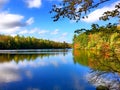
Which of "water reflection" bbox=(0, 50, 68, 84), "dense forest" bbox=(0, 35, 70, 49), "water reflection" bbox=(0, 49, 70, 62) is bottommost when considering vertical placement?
"water reflection" bbox=(0, 50, 68, 84)

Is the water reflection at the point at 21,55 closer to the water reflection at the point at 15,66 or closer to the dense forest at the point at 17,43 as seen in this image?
→ the water reflection at the point at 15,66

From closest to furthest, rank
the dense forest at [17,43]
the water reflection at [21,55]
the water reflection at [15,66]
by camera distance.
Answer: the water reflection at [15,66]
the water reflection at [21,55]
the dense forest at [17,43]

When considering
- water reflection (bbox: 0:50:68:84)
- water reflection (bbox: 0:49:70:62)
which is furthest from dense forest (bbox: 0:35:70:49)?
water reflection (bbox: 0:50:68:84)

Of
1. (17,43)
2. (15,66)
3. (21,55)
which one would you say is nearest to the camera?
(15,66)

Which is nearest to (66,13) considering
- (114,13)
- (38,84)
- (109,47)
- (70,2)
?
(70,2)

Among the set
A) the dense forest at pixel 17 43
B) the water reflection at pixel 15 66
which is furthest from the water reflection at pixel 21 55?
the dense forest at pixel 17 43

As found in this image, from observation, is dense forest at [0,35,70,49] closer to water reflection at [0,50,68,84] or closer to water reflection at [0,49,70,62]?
water reflection at [0,49,70,62]

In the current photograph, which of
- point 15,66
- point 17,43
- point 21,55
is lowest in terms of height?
→ point 15,66

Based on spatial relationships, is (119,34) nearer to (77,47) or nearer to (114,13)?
(114,13)

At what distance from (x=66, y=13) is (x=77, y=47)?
152219 millimetres

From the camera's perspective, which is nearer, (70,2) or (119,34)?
(70,2)

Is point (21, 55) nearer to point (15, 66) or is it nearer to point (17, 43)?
point (15, 66)

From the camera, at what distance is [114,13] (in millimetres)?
6797

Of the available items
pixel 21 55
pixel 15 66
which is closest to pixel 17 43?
pixel 21 55
